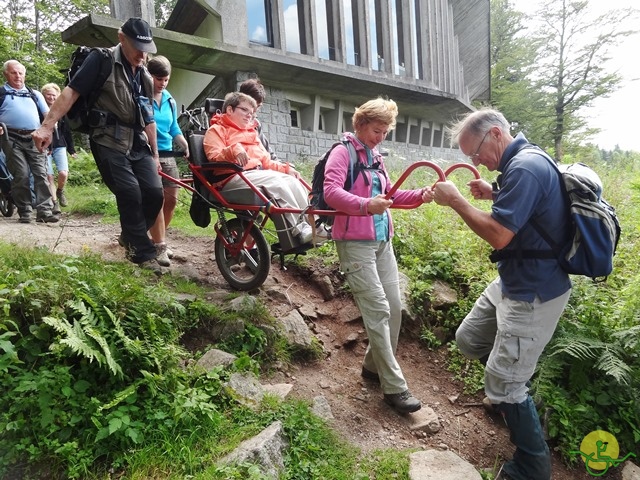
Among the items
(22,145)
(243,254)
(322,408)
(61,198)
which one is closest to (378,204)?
(322,408)

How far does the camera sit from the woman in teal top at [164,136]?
16.3 feet

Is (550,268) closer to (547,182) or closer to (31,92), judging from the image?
(547,182)

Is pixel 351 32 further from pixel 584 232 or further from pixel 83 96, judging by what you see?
pixel 584 232

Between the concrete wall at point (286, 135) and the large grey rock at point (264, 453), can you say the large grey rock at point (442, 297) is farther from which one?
the concrete wall at point (286, 135)

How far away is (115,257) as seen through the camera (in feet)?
15.6

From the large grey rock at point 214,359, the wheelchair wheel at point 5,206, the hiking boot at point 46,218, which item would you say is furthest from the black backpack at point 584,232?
the wheelchair wheel at point 5,206

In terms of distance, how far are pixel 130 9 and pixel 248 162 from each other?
7.78 meters

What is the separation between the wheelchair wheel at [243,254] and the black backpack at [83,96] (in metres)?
1.68

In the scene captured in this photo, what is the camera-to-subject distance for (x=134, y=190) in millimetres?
3979

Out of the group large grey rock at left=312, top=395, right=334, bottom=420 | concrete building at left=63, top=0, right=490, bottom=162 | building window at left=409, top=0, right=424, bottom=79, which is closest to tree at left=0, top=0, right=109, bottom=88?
concrete building at left=63, top=0, right=490, bottom=162

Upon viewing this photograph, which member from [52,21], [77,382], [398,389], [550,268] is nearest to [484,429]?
[398,389]

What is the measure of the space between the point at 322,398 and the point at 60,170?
7.55m

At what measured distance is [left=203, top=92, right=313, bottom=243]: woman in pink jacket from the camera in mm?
4105

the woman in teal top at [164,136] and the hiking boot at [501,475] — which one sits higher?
the woman in teal top at [164,136]
